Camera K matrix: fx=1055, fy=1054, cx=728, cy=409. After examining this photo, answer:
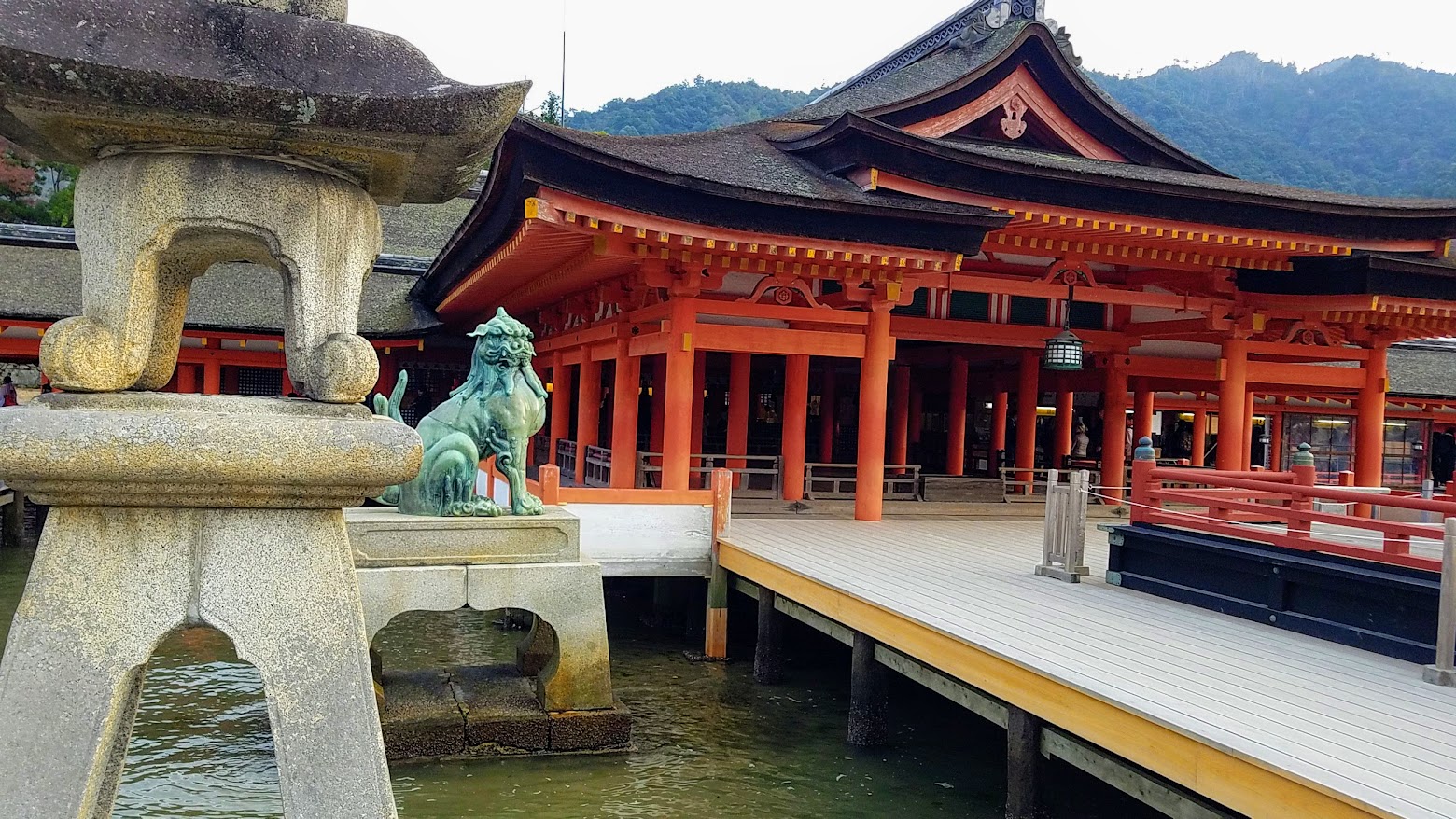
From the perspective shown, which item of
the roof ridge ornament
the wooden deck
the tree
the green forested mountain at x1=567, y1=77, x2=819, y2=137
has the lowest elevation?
the wooden deck

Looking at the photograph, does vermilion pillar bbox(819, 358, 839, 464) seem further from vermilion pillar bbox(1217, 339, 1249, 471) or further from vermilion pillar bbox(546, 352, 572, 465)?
vermilion pillar bbox(1217, 339, 1249, 471)

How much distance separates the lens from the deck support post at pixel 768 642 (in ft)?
34.0

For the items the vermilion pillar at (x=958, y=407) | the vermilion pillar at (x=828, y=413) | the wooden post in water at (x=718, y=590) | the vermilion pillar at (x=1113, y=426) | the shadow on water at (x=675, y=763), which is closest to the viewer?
the shadow on water at (x=675, y=763)

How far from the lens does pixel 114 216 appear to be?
3729 millimetres

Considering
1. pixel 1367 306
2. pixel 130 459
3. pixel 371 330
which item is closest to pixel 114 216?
pixel 130 459

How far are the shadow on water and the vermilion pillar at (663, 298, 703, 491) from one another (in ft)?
7.17

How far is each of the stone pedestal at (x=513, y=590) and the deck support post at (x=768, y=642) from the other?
2210 mm

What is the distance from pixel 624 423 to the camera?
13.6 metres

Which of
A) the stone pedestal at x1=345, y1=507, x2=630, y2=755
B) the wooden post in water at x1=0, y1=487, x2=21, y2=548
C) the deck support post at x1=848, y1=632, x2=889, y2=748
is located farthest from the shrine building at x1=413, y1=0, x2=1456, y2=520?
the wooden post in water at x1=0, y1=487, x2=21, y2=548

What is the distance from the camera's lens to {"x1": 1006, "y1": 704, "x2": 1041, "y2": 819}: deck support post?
646cm

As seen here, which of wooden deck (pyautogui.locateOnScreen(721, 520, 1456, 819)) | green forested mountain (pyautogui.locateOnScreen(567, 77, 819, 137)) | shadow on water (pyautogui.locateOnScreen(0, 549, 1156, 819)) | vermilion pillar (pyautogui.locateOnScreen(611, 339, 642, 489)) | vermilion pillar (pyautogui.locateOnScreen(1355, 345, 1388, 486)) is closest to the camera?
wooden deck (pyautogui.locateOnScreen(721, 520, 1456, 819))

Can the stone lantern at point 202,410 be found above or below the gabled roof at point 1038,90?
below

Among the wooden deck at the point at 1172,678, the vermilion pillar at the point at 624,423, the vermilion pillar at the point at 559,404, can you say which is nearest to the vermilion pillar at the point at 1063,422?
the vermilion pillar at the point at 559,404

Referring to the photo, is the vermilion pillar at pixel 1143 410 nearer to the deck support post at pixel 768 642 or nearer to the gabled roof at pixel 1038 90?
the gabled roof at pixel 1038 90
